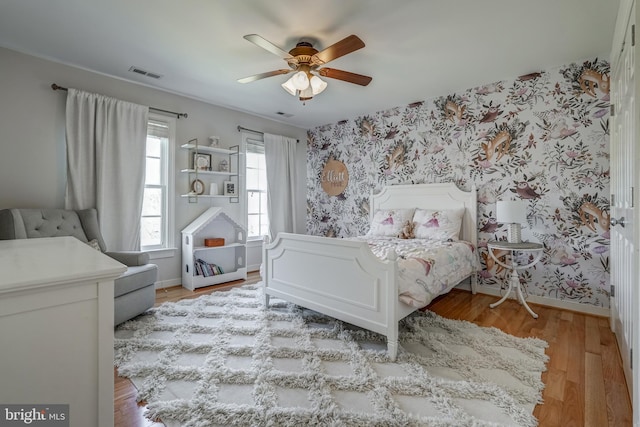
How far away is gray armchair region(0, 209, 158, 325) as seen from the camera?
241 cm

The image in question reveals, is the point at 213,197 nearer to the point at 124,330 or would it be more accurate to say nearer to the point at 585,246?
the point at 124,330

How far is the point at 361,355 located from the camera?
2062 mm

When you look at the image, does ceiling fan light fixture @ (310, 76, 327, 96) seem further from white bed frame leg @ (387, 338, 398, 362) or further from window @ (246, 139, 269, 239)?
window @ (246, 139, 269, 239)

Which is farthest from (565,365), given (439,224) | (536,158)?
(536,158)

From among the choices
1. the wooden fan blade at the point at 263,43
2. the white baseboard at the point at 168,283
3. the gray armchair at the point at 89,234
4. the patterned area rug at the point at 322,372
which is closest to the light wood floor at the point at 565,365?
the patterned area rug at the point at 322,372

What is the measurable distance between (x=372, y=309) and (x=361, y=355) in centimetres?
32

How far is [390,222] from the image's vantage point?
12.6 ft

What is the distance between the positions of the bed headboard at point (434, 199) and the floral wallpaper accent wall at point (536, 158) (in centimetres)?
11

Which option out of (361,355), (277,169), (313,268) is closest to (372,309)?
(361,355)

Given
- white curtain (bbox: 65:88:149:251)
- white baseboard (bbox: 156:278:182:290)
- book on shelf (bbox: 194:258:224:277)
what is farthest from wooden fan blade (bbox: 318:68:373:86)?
white baseboard (bbox: 156:278:182:290)

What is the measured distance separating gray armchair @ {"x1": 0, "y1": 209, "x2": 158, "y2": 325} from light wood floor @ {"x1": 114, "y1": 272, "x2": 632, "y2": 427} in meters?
0.64

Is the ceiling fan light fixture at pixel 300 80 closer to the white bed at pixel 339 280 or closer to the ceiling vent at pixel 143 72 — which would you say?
the white bed at pixel 339 280

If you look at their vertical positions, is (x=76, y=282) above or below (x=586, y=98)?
below

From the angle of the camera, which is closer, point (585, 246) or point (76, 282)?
point (76, 282)
